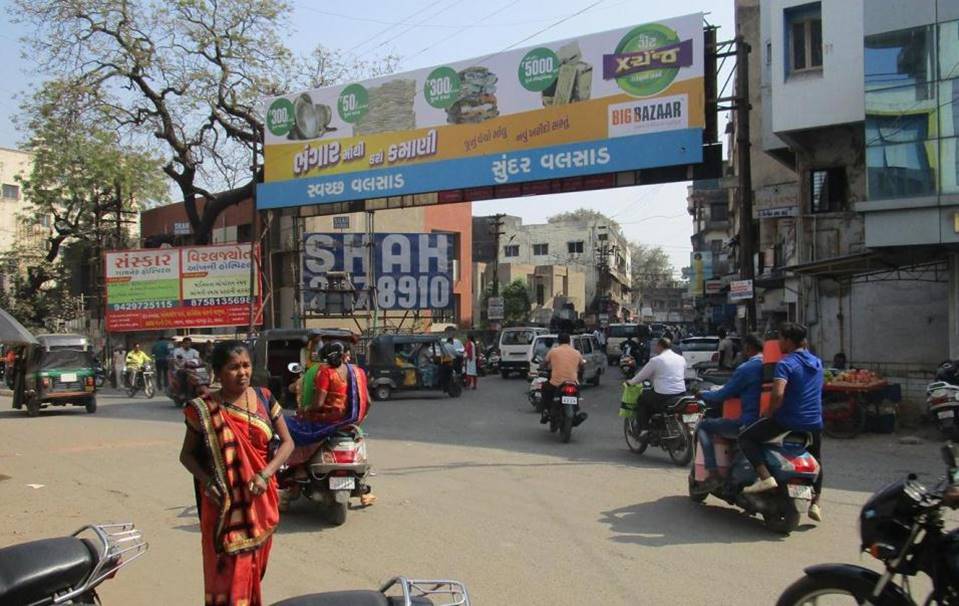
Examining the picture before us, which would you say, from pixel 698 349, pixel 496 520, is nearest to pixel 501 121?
pixel 698 349

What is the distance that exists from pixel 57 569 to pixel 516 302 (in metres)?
50.5

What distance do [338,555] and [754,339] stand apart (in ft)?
16.5

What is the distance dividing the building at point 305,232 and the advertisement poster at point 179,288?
4.55ft

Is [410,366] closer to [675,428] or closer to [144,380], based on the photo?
[144,380]

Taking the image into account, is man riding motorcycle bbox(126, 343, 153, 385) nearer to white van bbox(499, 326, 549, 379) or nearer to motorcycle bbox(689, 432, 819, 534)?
white van bbox(499, 326, 549, 379)

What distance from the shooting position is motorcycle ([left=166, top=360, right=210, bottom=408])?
18027 mm

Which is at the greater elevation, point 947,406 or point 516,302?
point 516,302

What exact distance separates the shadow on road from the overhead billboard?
11970mm

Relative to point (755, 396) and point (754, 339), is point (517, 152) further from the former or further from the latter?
point (755, 396)

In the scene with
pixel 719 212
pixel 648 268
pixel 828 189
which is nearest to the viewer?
pixel 828 189

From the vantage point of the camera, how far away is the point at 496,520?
7.41m

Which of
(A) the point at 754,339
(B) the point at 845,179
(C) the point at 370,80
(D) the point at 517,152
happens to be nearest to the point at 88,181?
(C) the point at 370,80

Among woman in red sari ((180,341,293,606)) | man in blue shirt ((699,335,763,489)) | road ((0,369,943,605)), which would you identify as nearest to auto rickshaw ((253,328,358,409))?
road ((0,369,943,605))

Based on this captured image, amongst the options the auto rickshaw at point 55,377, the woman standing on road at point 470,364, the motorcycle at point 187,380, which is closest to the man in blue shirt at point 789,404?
the motorcycle at point 187,380
